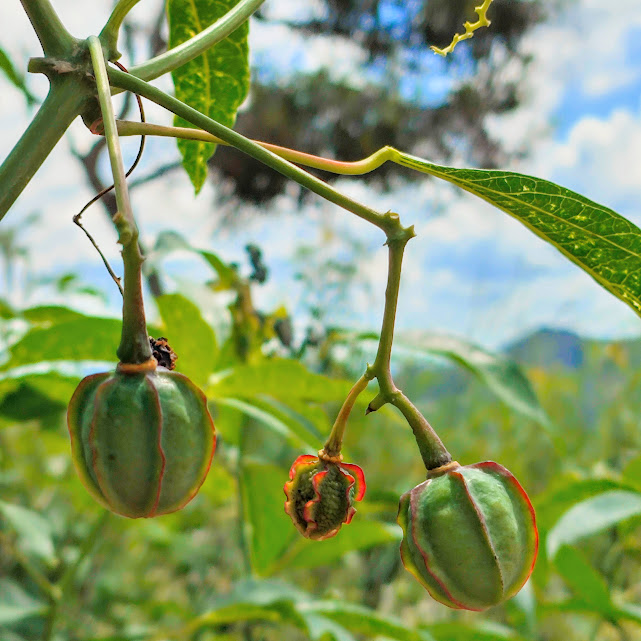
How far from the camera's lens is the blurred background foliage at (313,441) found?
3.55 feet

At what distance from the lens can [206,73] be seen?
Result: 708 millimetres

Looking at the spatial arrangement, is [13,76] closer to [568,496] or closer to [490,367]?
[490,367]

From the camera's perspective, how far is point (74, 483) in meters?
1.75

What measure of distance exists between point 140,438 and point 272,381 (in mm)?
644

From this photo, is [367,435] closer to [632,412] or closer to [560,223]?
[632,412]

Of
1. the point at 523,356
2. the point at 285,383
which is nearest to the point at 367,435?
the point at 523,356

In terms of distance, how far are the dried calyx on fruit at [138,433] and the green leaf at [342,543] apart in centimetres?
84

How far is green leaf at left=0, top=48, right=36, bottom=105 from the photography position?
0.74 m

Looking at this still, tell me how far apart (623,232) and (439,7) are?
15.6 feet

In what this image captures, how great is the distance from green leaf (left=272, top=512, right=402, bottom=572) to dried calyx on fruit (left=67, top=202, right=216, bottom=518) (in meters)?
0.84

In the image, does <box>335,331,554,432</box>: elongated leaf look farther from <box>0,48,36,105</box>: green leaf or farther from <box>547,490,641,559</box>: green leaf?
<box>0,48,36,105</box>: green leaf

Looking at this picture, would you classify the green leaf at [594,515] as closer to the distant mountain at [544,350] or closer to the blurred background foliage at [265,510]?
the blurred background foliage at [265,510]

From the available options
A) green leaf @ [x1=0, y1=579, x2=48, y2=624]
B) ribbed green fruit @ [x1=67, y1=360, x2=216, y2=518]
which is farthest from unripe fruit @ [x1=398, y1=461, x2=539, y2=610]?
green leaf @ [x1=0, y1=579, x2=48, y2=624]

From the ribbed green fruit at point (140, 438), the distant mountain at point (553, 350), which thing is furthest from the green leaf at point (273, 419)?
the distant mountain at point (553, 350)
